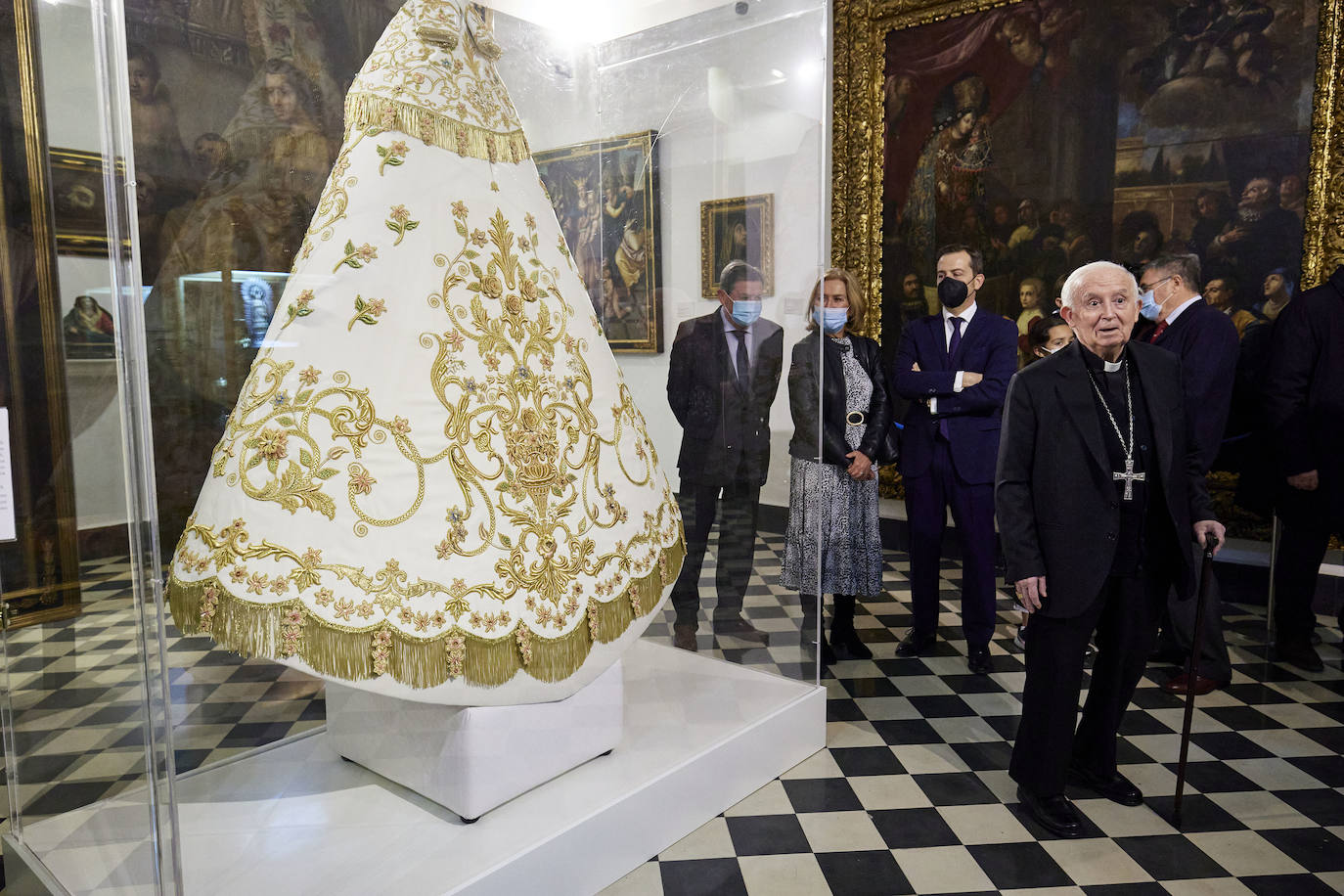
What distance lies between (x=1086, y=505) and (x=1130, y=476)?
171 millimetres

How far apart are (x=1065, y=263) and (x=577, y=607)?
16.4 feet

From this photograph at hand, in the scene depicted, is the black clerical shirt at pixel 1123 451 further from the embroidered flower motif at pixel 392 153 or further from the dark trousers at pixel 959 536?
the embroidered flower motif at pixel 392 153

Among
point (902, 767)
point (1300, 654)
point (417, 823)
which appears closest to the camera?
point (417, 823)

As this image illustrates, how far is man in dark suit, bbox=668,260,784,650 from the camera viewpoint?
2748mm

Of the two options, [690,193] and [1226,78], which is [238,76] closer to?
[690,193]

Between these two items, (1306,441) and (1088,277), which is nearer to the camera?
(1088,277)

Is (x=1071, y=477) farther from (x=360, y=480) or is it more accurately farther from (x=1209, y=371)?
(x=360, y=480)

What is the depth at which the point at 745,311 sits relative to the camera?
2896 mm

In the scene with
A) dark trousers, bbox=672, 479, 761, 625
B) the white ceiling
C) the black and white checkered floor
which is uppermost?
the white ceiling

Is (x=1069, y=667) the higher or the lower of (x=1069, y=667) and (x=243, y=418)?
the lower

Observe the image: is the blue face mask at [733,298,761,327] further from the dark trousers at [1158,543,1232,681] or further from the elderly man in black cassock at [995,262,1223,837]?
the dark trousers at [1158,543,1232,681]

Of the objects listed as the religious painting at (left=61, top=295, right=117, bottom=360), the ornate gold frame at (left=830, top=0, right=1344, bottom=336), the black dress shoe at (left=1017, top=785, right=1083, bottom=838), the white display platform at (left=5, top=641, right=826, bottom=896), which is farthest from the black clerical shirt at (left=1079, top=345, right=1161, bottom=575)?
the ornate gold frame at (left=830, top=0, right=1344, bottom=336)

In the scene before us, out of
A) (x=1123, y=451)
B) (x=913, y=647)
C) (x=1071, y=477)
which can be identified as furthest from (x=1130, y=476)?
(x=913, y=647)

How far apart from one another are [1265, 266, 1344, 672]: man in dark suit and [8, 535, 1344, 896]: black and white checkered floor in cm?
29
